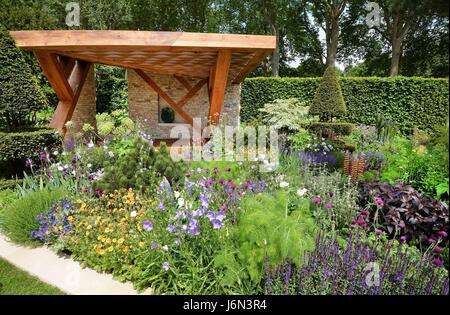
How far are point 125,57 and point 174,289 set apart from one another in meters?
5.93

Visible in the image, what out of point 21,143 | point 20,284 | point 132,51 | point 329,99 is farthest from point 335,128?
point 20,284

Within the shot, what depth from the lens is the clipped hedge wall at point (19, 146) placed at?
456cm

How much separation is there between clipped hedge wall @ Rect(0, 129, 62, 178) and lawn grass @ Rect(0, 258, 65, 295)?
245 centimetres

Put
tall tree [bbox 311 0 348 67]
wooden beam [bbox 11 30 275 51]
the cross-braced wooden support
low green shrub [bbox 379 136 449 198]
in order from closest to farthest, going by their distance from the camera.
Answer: low green shrub [bbox 379 136 449 198]
wooden beam [bbox 11 30 275 51]
the cross-braced wooden support
tall tree [bbox 311 0 348 67]

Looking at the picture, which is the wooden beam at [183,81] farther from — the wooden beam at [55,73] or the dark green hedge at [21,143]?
the dark green hedge at [21,143]

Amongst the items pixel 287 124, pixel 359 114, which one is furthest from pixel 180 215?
pixel 359 114

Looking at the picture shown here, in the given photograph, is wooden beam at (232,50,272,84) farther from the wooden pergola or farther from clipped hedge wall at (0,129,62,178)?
clipped hedge wall at (0,129,62,178)

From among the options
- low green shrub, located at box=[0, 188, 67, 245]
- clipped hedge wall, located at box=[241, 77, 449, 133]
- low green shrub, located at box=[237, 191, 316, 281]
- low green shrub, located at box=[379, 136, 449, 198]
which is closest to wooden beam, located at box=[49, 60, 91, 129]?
low green shrub, located at box=[0, 188, 67, 245]

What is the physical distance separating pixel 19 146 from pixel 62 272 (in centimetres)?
289

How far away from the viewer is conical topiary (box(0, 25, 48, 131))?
4641 millimetres

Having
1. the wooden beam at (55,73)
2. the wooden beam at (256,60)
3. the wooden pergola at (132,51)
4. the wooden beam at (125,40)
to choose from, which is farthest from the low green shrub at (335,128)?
the wooden beam at (55,73)

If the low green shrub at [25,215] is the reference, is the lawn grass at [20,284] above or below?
below

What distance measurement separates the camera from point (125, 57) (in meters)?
6.80

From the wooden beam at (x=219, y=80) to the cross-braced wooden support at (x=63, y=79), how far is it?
3430mm
